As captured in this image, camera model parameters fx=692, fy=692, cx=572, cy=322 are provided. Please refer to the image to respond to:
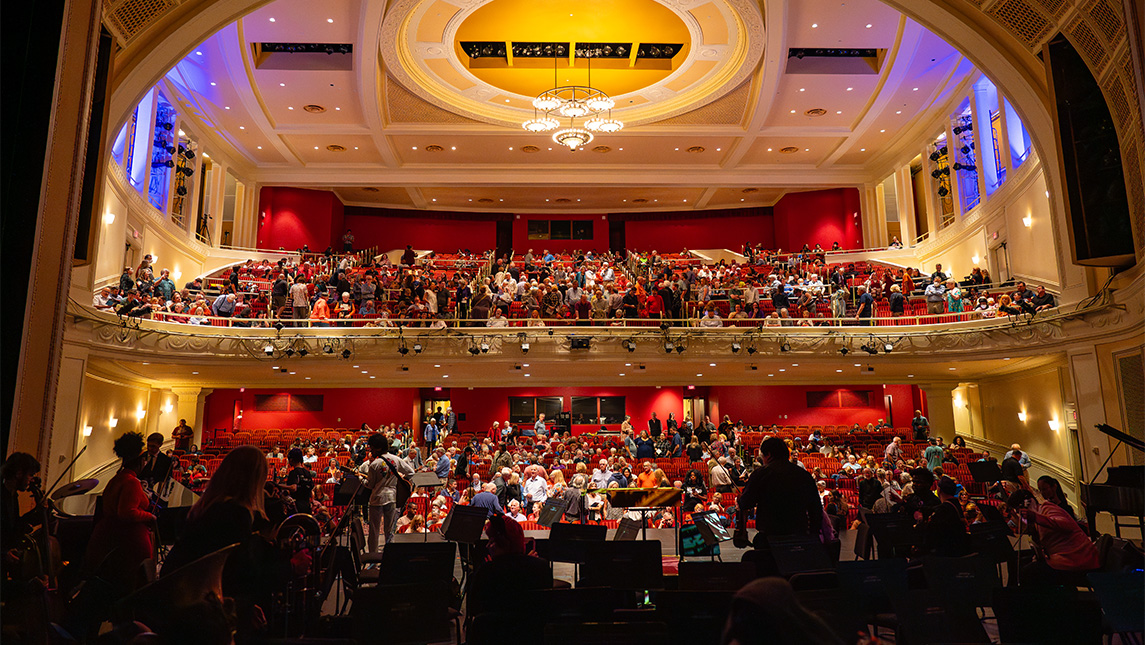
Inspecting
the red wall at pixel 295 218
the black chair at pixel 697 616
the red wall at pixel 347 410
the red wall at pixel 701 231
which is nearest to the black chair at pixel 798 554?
the black chair at pixel 697 616

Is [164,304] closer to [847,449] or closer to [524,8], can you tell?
[524,8]

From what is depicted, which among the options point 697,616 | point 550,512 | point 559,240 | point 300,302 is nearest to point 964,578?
point 697,616

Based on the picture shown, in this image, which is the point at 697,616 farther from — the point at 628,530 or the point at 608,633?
the point at 628,530

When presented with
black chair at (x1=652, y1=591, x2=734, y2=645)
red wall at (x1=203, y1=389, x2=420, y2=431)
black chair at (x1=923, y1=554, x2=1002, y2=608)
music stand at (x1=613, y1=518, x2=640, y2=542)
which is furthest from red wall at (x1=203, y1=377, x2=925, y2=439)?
black chair at (x1=652, y1=591, x2=734, y2=645)

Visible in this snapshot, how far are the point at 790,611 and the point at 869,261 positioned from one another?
72.2ft

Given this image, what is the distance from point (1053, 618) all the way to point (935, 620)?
1.68 ft

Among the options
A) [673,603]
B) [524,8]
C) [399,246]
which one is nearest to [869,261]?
[524,8]

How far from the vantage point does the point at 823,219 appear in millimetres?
24547

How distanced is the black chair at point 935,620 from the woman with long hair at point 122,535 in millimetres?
3855

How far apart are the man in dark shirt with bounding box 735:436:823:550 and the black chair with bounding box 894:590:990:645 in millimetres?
756

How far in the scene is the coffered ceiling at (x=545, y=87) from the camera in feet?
53.1

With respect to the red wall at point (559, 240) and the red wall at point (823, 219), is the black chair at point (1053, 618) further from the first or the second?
the red wall at point (559, 240)

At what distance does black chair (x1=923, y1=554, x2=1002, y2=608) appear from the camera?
145 inches

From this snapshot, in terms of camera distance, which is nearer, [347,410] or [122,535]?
[122,535]
